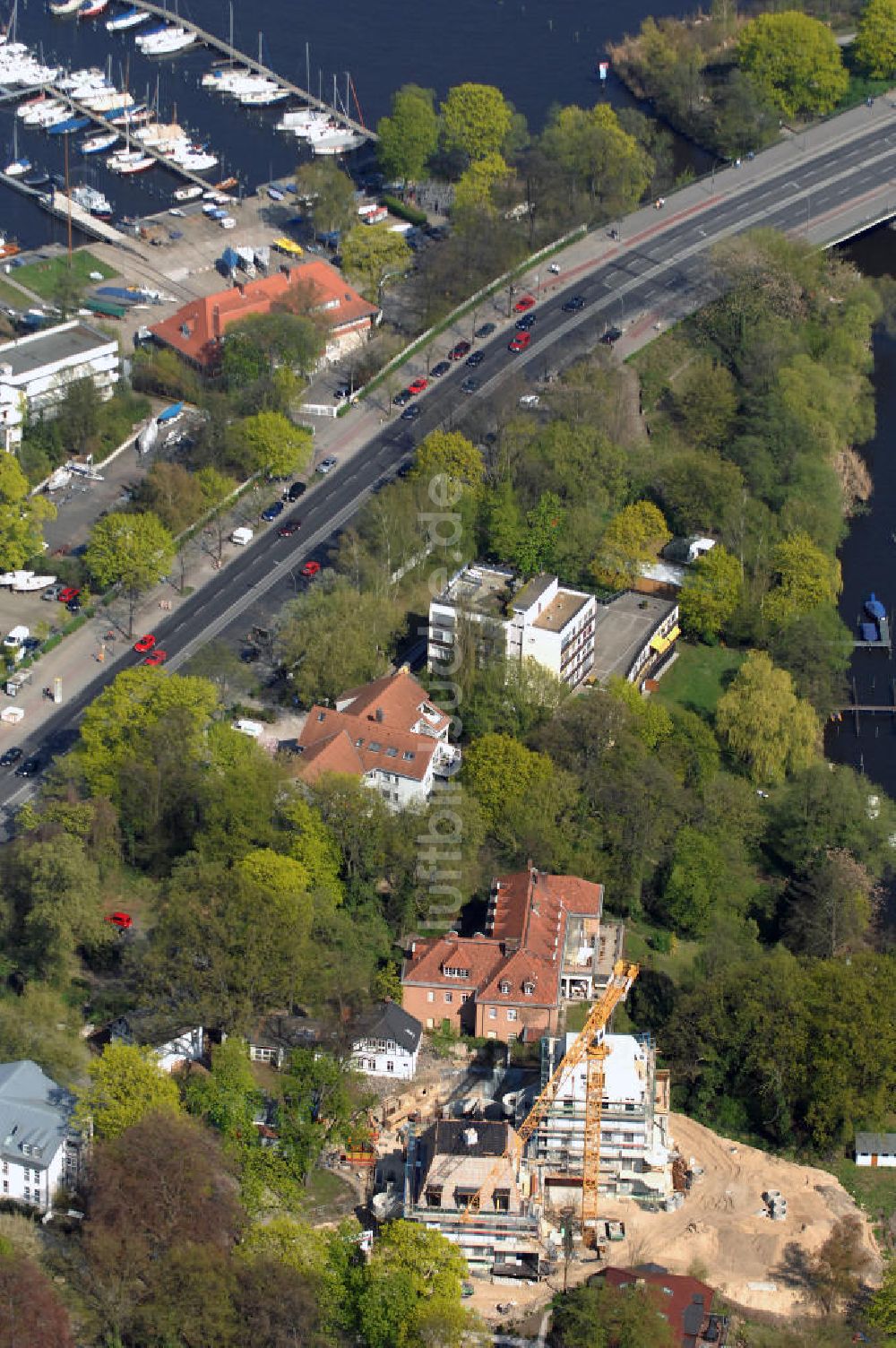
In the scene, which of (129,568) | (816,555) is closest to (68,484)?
(129,568)

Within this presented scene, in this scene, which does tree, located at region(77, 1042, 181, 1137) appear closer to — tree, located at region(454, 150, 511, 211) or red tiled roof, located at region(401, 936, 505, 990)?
red tiled roof, located at region(401, 936, 505, 990)

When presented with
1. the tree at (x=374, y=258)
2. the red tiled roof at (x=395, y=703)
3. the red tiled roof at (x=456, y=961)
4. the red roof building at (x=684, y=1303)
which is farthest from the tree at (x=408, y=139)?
the red roof building at (x=684, y=1303)

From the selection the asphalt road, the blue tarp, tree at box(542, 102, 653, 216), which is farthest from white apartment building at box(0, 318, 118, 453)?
tree at box(542, 102, 653, 216)

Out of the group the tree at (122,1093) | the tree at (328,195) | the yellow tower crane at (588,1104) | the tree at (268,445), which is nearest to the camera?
the tree at (122,1093)

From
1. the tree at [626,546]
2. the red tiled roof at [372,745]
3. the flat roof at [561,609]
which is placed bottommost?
the tree at [626,546]

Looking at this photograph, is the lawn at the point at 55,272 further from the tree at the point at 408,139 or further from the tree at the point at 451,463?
the tree at the point at 451,463

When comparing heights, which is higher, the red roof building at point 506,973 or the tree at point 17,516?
the tree at point 17,516

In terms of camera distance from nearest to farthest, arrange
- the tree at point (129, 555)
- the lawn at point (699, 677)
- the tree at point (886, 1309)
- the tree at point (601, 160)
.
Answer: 1. the tree at point (886, 1309)
2. the tree at point (129, 555)
3. the lawn at point (699, 677)
4. the tree at point (601, 160)
